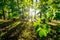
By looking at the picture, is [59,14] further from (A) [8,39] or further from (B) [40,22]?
(A) [8,39]

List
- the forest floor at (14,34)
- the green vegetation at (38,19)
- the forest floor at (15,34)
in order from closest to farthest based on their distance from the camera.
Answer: the green vegetation at (38,19)
the forest floor at (15,34)
the forest floor at (14,34)

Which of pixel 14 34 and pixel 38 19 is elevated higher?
pixel 38 19

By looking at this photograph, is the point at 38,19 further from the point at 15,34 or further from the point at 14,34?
the point at 15,34

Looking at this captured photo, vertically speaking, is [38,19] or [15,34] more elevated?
[38,19]

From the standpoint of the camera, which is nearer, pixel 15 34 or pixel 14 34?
pixel 14 34

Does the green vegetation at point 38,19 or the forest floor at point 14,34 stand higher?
the green vegetation at point 38,19

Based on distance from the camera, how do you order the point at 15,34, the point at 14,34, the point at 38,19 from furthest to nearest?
the point at 15,34
the point at 14,34
the point at 38,19

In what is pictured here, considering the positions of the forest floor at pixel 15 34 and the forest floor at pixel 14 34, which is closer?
the forest floor at pixel 15 34

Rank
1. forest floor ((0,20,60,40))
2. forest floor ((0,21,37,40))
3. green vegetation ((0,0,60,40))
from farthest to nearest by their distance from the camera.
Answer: forest floor ((0,21,37,40)) < forest floor ((0,20,60,40)) < green vegetation ((0,0,60,40))

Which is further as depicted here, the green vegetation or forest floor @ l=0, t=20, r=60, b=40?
forest floor @ l=0, t=20, r=60, b=40

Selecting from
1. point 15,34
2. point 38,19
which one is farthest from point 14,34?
point 38,19

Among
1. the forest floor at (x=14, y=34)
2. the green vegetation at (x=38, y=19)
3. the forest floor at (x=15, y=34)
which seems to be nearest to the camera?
the green vegetation at (x=38, y=19)

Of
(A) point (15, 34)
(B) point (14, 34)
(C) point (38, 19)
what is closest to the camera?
(C) point (38, 19)

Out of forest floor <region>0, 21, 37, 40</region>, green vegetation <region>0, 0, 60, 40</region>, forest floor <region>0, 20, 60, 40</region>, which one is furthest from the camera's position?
forest floor <region>0, 21, 37, 40</region>
